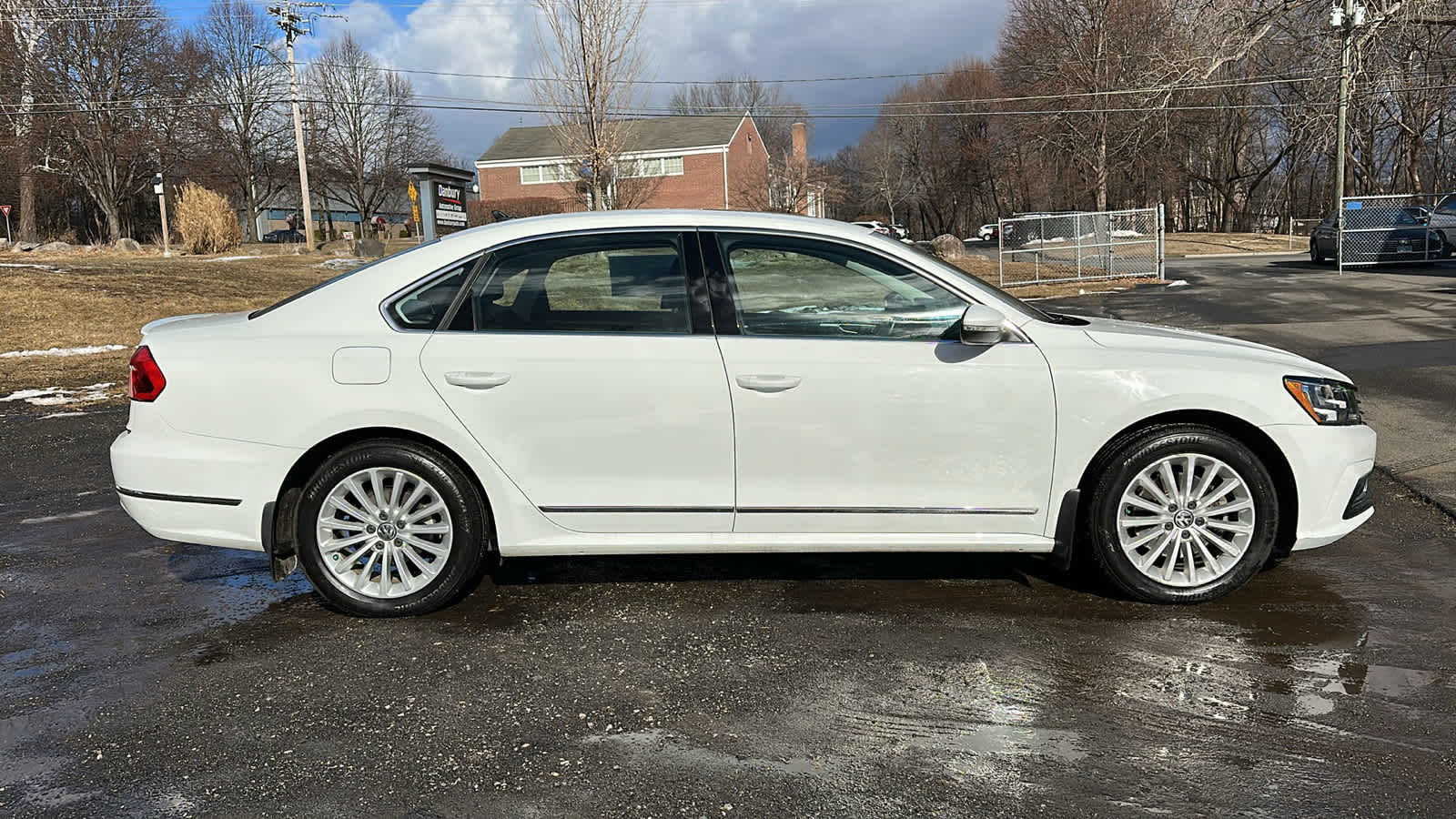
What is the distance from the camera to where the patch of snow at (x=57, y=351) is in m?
13.0

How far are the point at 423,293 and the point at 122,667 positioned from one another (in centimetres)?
185

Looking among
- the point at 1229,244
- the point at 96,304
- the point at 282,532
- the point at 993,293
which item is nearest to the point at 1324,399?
the point at 993,293

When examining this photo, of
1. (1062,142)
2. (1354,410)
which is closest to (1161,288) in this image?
(1354,410)

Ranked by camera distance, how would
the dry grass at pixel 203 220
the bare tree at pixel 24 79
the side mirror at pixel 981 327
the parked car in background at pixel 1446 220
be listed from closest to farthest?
the side mirror at pixel 981 327, the parked car in background at pixel 1446 220, the dry grass at pixel 203 220, the bare tree at pixel 24 79

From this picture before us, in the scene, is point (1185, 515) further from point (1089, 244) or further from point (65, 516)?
point (1089, 244)

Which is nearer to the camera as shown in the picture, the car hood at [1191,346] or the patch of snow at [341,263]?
the car hood at [1191,346]

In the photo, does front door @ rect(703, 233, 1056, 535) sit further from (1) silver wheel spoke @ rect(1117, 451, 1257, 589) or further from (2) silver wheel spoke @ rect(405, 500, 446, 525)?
(2) silver wheel spoke @ rect(405, 500, 446, 525)

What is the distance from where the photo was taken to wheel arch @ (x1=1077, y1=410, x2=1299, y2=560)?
416 centimetres

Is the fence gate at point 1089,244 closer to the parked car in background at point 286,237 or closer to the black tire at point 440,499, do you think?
the black tire at point 440,499

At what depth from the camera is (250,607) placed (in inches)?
177

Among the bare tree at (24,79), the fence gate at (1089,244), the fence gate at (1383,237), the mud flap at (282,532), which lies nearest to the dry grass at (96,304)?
the mud flap at (282,532)

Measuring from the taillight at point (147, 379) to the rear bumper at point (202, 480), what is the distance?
0.39 ft

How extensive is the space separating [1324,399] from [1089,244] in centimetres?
2124

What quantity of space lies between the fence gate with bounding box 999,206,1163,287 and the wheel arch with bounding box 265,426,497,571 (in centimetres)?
1961
